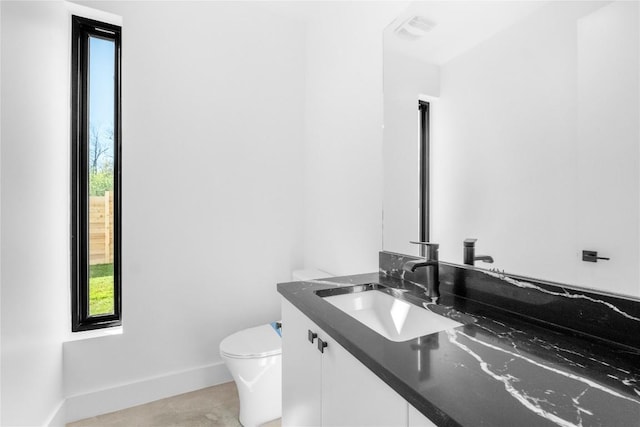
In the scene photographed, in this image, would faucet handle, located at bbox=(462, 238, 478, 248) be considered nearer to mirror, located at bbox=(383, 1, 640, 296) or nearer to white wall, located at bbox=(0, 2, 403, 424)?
mirror, located at bbox=(383, 1, 640, 296)

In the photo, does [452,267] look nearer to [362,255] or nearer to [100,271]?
[362,255]

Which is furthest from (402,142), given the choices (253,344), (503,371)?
(253,344)

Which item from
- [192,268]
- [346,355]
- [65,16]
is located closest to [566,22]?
[346,355]

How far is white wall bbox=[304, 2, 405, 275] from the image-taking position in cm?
181

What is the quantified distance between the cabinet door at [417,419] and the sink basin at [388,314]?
393mm

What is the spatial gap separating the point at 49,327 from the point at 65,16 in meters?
1.74

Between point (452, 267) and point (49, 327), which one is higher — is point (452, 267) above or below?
above

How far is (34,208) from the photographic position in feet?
4.89

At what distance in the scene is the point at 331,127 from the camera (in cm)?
219

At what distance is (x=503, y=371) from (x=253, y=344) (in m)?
1.38

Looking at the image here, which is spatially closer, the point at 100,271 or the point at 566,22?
the point at 566,22

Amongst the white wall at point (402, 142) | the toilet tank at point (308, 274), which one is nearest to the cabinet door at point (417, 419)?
the white wall at point (402, 142)

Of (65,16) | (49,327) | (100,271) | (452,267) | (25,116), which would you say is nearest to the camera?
(452,267)

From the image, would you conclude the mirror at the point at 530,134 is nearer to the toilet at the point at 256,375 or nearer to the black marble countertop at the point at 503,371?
the black marble countertop at the point at 503,371
